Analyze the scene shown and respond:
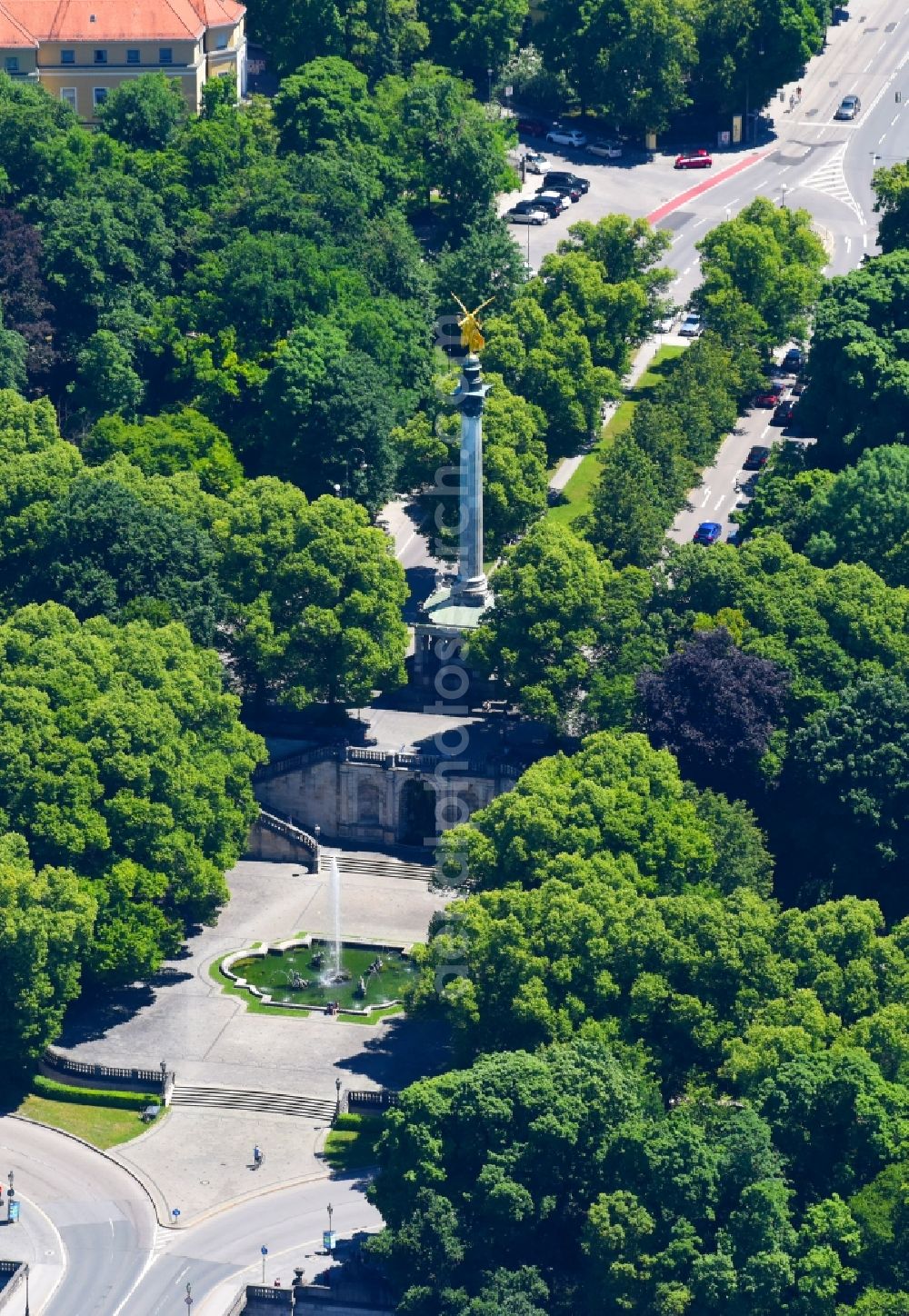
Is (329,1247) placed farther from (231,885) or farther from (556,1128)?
(231,885)

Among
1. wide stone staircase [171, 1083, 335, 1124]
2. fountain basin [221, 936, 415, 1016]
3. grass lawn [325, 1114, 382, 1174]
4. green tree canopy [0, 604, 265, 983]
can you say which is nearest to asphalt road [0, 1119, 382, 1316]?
grass lawn [325, 1114, 382, 1174]

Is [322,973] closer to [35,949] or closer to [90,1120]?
[90,1120]

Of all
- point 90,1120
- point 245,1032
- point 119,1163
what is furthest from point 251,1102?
point 90,1120

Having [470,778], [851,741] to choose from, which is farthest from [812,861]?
[470,778]

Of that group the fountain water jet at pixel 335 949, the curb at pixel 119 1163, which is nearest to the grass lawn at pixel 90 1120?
the curb at pixel 119 1163

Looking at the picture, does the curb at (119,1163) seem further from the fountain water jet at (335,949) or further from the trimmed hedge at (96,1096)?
the fountain water jet at (335,949)
